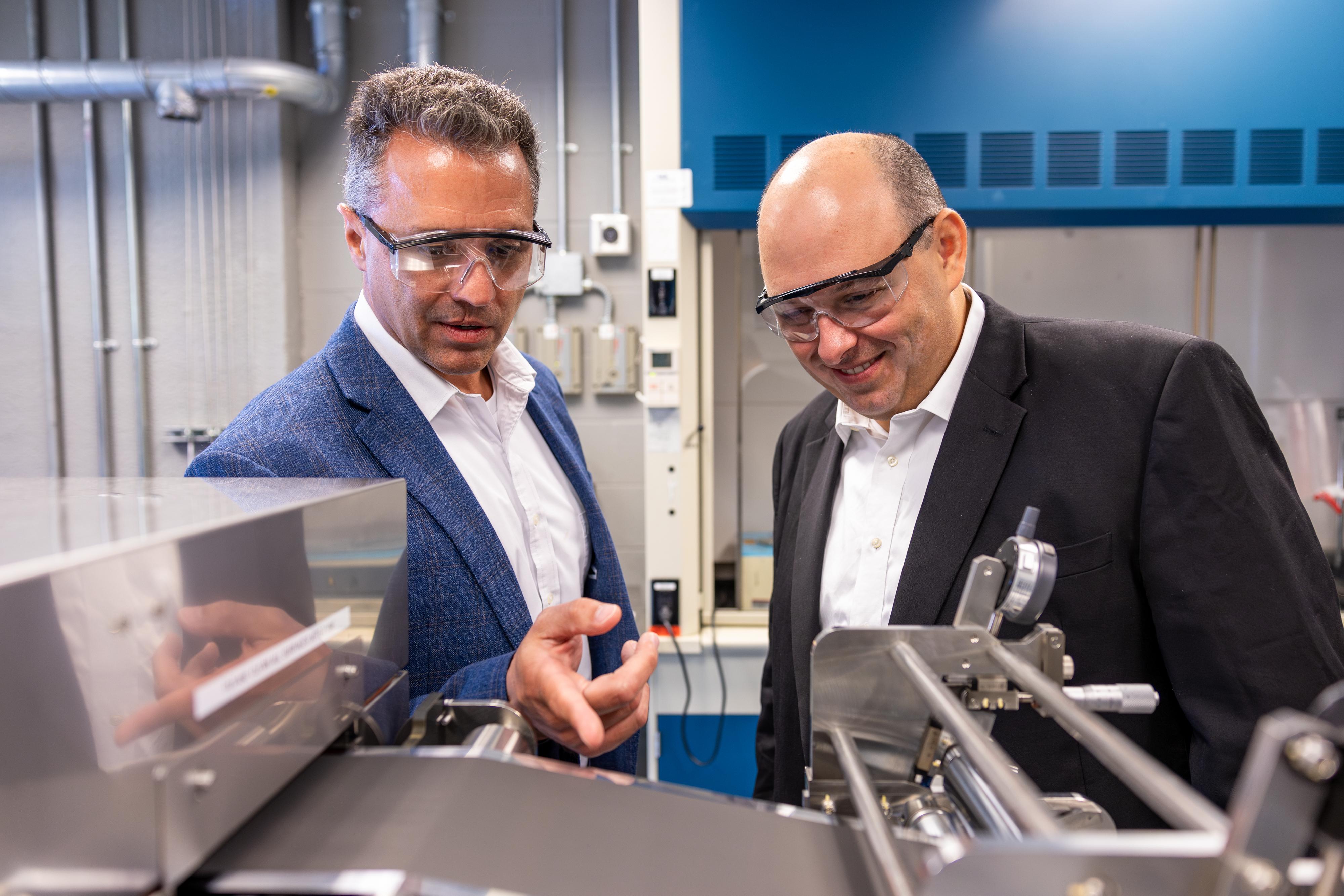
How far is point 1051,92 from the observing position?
2029mm

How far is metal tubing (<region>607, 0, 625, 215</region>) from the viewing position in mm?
2916

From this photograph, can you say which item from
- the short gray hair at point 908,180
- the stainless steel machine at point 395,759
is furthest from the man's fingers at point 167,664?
the short gray hair at point 908,180

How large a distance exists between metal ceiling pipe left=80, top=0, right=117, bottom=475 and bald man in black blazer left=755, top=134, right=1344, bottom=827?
3.00m

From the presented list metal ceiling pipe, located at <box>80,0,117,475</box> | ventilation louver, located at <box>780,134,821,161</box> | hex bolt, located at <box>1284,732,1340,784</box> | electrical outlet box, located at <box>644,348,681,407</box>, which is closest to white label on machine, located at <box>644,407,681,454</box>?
electrical outlet box, located at <box>644,348,681,407</box>

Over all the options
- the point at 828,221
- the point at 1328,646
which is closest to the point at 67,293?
the point at 828,221

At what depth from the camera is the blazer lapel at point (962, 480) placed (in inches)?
42.9

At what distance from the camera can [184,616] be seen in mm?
409

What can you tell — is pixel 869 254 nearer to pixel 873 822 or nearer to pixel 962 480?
pixel 962 480

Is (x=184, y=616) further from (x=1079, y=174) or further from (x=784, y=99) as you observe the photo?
(x=1079, y=174)

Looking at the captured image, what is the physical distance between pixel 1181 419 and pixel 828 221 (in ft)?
1.75

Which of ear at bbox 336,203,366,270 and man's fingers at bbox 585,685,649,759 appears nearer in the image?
man's fingers at bbox 585,685,649,759

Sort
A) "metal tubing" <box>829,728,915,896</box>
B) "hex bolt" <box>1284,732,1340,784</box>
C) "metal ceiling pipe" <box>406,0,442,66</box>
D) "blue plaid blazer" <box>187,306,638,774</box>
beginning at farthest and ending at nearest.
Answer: "metal ceiling pipe" <box>406,0,442,66</box> < "blue plaid blazer" <box>187,306,638,774</box> < "metal tubing" <box>829,728,915,896</box> < "hex bolt" <box>1284,732,1340,784</box>

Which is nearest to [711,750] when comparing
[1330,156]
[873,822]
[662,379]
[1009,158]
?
[662,379]

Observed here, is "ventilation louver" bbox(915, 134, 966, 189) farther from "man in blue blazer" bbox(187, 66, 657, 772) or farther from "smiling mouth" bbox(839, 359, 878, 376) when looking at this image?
"man in blue blazer" bbox(187, 66, 657, 772)
